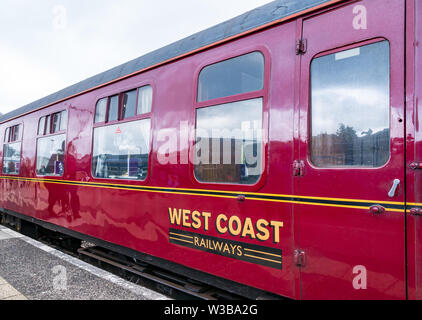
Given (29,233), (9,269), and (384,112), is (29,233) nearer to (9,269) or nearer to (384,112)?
(9,269)

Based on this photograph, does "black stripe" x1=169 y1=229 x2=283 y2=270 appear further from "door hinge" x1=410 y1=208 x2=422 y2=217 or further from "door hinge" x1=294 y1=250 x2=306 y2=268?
"door hinge" x1=410 y1=208 x2=422 y2=217

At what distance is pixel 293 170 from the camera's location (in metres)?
2.45

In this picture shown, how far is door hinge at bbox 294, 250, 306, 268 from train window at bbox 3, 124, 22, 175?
263 inches

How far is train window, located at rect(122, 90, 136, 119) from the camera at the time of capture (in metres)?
4.01

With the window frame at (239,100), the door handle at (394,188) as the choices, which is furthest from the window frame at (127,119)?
the door handle at (394,188)

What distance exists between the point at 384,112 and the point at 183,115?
189cm

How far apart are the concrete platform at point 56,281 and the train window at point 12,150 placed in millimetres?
3096

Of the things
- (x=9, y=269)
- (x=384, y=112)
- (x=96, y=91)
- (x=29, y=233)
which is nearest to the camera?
(x=384, y=112)

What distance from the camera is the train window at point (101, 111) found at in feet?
14.6

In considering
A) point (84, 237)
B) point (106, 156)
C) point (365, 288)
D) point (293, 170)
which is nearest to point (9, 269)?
point (84, 237)

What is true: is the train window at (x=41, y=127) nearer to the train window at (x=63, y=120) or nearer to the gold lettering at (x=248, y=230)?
the train window at (x=63, y=120)

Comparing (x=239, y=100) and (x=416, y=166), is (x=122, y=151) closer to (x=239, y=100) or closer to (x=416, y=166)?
(x=239, y=100)

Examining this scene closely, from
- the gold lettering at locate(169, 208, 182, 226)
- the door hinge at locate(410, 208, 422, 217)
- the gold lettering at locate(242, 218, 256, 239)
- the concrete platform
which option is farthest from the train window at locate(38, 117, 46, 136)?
the door hinge at locate(410, 208, 422, 217)

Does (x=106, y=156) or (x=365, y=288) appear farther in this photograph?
(x=106, y=156)
